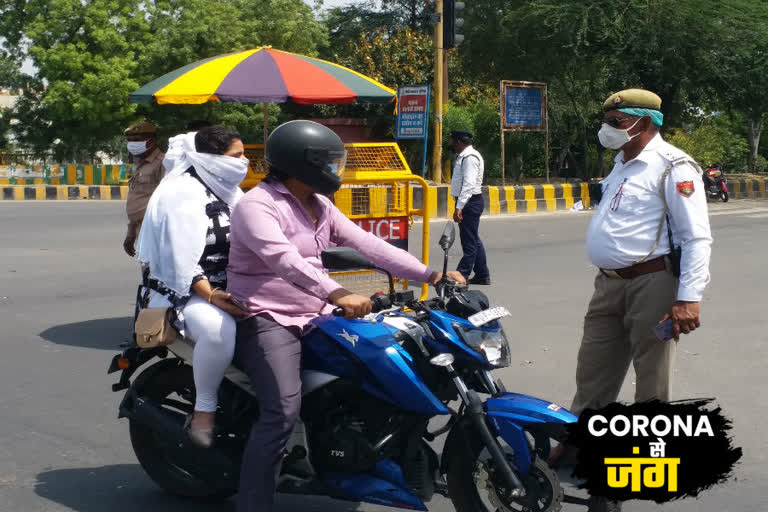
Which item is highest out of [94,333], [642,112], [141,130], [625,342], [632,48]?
[632,48]

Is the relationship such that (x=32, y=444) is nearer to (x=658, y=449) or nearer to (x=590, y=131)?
(x=658, y=449)

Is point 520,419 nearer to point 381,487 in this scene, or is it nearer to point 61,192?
point 381,487

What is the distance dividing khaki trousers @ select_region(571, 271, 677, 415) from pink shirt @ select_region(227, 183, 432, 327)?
1027 mm

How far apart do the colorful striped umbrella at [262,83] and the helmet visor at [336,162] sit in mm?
4754

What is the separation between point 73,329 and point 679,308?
210 inches

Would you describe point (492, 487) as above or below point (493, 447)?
below

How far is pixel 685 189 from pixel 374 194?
415cm

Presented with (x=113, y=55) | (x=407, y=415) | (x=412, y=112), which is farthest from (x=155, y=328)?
(x=113, y=55)

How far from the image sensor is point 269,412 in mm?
3658

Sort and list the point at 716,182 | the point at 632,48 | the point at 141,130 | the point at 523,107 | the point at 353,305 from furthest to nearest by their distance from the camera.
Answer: the point at 716,182
the point at 632,48
the point at 523,107
the point at 141,130
the point at 353,305

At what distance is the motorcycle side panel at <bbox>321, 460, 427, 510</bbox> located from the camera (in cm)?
364

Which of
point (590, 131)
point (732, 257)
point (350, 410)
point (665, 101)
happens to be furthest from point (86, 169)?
Answer: point (350, 410)

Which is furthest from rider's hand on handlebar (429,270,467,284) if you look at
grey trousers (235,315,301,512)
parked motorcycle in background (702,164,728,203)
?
parked motorcycle in background (702,164,728,203)

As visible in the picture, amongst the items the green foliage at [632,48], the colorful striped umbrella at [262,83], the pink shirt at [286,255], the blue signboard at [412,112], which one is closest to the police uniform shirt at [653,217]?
the pink shirt at [286,255]
